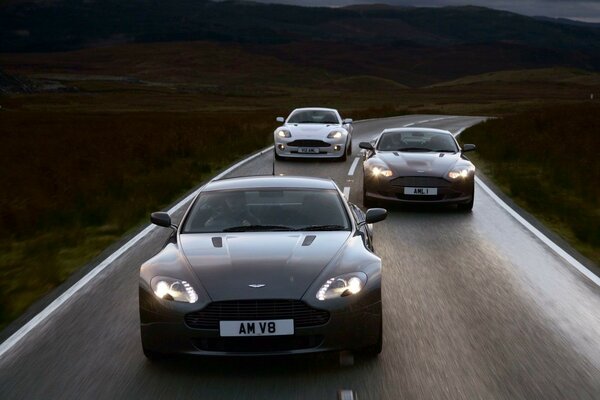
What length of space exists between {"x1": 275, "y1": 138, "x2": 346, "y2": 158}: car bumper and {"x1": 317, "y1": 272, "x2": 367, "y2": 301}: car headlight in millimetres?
18222

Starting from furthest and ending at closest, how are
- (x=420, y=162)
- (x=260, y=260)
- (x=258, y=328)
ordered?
1. (x=420, y=162)
2. (x=260, y=260)
3. (x=258, y=328)

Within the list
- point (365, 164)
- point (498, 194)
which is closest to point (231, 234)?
point (365, 164)

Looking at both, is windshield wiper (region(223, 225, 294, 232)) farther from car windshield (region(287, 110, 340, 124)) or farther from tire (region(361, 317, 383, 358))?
car windshield (region(287, 110, 340, 124))

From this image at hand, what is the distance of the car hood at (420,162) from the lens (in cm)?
1505

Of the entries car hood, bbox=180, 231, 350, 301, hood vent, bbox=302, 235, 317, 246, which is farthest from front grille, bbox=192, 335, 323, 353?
hood vent, bbox=302, 235, 317, 246

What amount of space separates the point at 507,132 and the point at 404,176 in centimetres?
1900

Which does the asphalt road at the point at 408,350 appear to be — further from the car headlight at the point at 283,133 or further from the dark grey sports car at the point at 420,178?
the car headlight at the point at 283,133

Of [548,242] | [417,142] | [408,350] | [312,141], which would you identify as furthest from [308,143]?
[408,350]

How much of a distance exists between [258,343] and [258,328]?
5.2 inches

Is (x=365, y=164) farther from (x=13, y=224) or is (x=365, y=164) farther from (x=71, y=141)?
(x=71, y=141)

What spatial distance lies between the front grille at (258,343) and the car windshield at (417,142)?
1073 cm

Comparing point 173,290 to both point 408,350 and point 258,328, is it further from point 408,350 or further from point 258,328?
point 408,350

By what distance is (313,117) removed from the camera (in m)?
26.2

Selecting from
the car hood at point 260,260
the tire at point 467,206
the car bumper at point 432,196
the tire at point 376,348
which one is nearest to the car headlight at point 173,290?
the car hood at point 260,260
